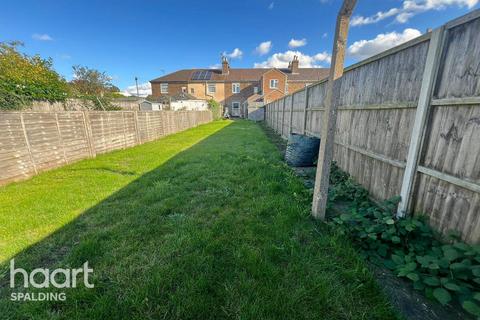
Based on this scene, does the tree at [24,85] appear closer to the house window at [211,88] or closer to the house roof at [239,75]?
the house window at [211,88]

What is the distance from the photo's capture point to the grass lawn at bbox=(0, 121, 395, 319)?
57.6 inches

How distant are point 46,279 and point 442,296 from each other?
2996mm

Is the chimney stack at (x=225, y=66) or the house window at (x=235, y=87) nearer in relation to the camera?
the house window at (x=235, y=87)

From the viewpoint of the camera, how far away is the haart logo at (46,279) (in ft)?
5.19

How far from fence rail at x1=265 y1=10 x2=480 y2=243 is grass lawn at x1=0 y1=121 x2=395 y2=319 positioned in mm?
916

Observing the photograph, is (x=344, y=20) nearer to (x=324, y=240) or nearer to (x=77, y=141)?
(x=324, y=240)

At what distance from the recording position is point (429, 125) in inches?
76.1

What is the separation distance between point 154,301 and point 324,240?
166 cm

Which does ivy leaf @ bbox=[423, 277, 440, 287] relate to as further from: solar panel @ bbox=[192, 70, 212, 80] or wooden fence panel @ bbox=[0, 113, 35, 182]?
solar panel @ bbox=[192, 70, 212, 80]

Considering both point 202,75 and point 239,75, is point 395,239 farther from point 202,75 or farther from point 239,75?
point 202,75

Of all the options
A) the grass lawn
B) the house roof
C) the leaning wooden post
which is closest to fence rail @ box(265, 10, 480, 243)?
the leaning wooden post

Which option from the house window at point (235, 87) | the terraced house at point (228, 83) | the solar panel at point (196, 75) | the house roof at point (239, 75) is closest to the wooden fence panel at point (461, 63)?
the terraced house at point (228, 83)

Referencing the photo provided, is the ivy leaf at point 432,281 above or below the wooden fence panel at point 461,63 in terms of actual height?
below

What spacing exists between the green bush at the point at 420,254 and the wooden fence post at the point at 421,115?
0.41 feet
